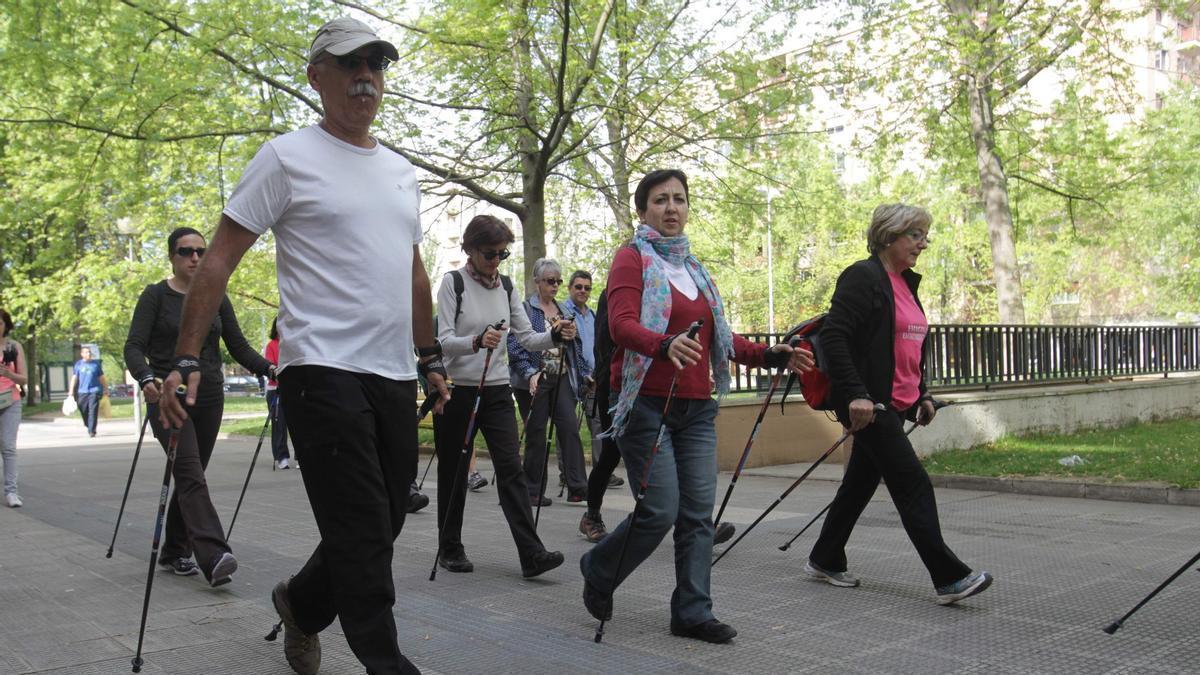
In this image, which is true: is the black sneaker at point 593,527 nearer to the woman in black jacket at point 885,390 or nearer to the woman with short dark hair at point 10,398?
the woman in black jacket at point 885,390

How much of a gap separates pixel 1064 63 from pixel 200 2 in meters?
14.2

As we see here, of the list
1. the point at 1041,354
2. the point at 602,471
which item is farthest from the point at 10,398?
the point at 1041,354

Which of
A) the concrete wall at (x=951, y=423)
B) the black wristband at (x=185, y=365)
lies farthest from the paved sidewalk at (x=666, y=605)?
the concrete wall at (x=951, y=423)

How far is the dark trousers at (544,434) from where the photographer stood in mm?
8645

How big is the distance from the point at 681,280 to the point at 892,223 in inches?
56.5

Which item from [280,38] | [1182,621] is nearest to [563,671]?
[1182,621]

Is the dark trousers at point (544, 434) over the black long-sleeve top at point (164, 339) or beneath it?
beneath

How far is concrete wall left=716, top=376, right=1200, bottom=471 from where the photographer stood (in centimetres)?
1234

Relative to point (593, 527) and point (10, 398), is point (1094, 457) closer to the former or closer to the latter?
point (593, 527)

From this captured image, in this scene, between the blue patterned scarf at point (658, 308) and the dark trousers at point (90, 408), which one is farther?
the dark trousers at point (90, 408)

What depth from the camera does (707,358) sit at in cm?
497

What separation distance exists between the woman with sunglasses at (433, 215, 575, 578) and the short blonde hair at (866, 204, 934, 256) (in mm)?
1781

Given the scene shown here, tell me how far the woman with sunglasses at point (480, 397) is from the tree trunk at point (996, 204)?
1383 cm

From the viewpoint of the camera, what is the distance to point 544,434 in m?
8.82
